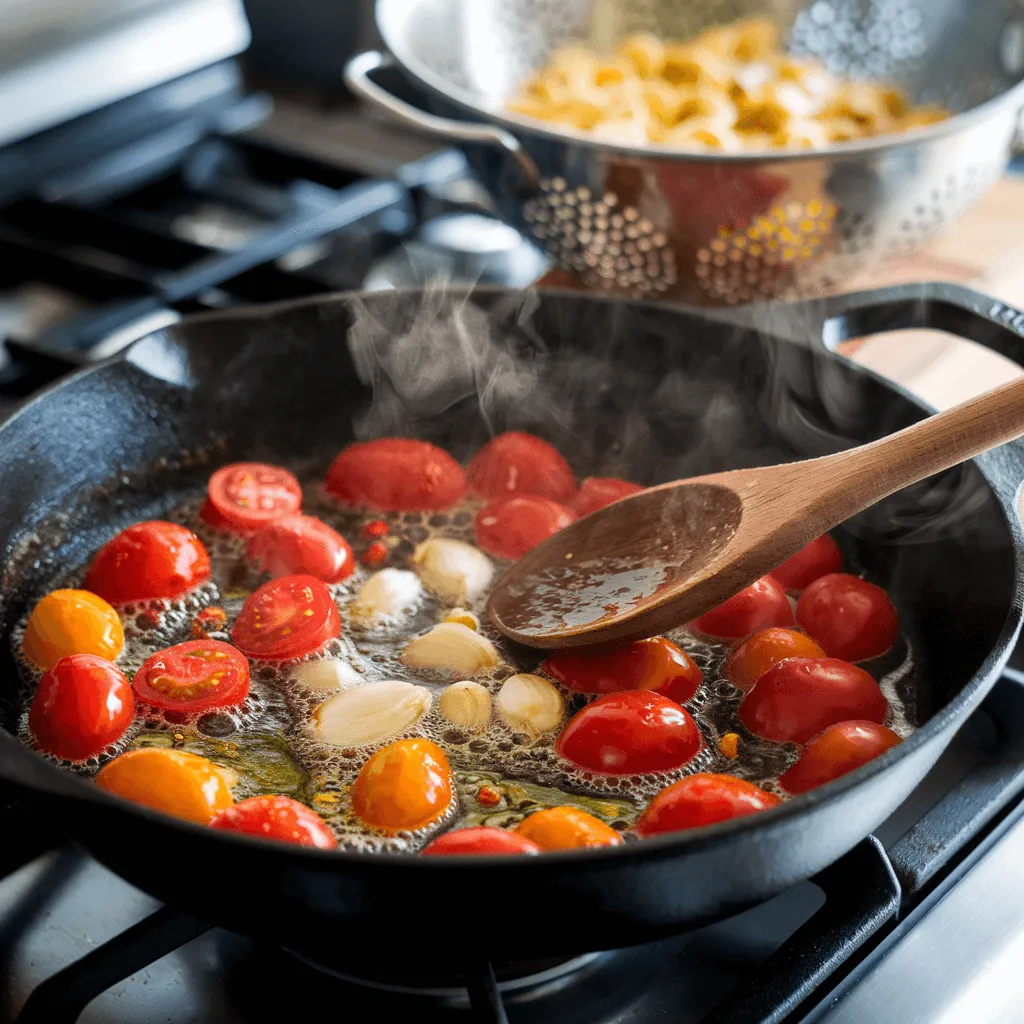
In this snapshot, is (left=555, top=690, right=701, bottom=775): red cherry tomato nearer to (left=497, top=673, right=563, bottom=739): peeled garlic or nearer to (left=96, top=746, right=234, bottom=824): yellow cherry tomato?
(left=497, top=673, right=563, bottom=739): peeled garlic

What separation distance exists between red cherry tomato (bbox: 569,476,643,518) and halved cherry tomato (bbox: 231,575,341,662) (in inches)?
10.2

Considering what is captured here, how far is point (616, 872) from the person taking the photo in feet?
1.85

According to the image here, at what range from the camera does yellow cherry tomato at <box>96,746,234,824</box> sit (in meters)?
0.73

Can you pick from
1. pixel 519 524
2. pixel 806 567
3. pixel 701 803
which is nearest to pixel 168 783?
pixel 701 803

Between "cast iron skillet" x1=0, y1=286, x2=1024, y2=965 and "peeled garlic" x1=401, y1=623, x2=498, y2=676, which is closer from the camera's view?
"cast iron skillet" x1=0, y1=286, x2=1024, y2=965

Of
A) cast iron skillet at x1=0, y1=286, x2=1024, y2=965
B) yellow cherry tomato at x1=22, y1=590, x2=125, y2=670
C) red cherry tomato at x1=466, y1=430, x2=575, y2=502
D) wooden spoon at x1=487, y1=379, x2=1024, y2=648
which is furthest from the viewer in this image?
red cherry tomato at x1=466, y1=430, x2=575, y2=502

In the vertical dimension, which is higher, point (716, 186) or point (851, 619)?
point (716, 186)

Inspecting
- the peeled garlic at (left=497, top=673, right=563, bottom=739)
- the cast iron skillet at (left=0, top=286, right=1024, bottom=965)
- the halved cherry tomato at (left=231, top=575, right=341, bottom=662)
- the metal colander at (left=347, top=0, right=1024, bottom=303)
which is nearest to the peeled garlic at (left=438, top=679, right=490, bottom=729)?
the peeled garlic at (left=497, top=673, right=563, bottom=739)

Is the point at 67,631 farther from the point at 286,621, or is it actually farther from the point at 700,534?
the point at 700,534

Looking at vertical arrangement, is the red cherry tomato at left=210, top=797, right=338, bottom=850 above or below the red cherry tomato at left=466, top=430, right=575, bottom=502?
above

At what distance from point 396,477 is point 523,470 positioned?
0.12m

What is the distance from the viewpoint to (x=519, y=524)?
3.49ft

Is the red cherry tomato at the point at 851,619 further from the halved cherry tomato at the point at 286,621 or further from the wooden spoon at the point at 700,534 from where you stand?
the halved cherry tomato at the point at 286,621

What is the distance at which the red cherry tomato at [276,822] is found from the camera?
70 centimetres
